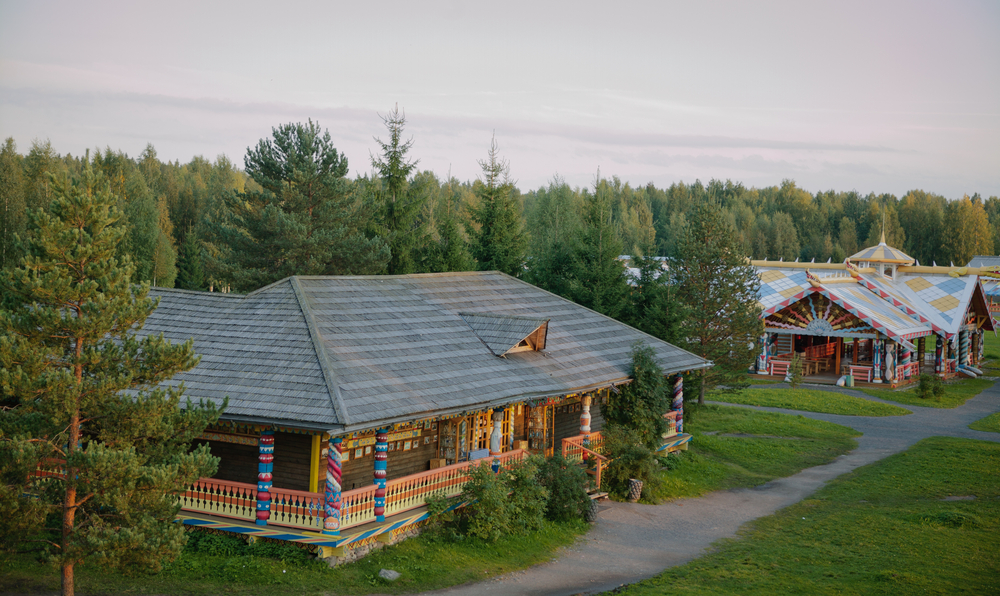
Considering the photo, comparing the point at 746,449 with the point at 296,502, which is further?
the point at 746,449

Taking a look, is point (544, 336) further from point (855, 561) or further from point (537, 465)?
point (855, 561)

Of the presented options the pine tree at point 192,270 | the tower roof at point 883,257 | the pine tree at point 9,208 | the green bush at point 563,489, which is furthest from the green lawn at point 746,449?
the pine tree at point 192,270

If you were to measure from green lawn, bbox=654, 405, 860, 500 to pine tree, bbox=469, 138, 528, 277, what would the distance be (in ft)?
42.7

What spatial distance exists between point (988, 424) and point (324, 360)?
32023 mm

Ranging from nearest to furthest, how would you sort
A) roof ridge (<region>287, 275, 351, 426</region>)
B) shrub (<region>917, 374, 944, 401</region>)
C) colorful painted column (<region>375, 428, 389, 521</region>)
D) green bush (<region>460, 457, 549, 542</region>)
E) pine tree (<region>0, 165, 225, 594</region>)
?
pine tree (<region>0, 165, 225, 594</region>) < roof ridge (<region>287, 275, 351, 426</region>) < colorful painted column (<region>375, 428, 389, 521</region>) < green bush (<region>460, 457, 549, 542</region>) < shrub (<region>917, 374, 944, 401</region>)

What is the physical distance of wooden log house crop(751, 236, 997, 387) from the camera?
45.9 m

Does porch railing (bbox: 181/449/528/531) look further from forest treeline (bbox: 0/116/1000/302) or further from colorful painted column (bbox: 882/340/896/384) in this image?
colorful painted column (bbox: 882/340/896/384)

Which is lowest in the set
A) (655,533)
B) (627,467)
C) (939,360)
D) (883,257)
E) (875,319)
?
(655,533)

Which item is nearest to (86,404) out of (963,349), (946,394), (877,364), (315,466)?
(315,466)

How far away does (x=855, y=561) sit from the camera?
18.3m

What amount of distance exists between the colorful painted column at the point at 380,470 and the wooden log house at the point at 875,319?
33308 millimetres

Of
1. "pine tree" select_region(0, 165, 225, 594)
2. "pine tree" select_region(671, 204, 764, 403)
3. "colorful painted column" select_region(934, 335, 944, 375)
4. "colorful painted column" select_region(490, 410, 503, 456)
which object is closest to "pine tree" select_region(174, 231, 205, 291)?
"pine tree" select_region(671, 204, 764, 403)

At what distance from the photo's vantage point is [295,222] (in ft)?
120

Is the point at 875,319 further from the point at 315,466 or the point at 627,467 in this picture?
the point at 315,466
